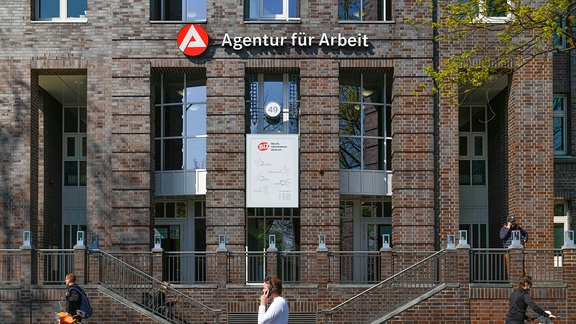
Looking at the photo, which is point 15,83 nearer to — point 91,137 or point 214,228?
point 91,137

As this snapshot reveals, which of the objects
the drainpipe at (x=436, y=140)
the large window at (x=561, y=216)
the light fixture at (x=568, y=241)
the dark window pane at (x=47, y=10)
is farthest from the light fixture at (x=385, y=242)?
the dark window pane at (x=47, y=10)

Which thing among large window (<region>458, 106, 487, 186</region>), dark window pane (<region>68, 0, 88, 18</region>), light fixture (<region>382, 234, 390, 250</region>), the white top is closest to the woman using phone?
the white top

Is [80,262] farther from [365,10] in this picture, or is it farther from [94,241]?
[365,10]

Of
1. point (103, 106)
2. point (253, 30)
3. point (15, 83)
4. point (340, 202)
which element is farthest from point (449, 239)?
point (15, 83)

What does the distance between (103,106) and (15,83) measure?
237 cm

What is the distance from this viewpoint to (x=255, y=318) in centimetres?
2445

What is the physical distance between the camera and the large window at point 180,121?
26938mm

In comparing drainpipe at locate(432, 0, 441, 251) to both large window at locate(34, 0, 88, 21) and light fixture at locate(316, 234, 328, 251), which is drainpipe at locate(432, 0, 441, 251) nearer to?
light fixture at locate(316, 234, 328, 251)

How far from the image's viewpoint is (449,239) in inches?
927

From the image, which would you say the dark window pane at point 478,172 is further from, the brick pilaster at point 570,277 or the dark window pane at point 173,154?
the dark window pane at point 173,154

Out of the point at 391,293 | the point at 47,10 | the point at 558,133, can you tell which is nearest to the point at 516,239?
the point at 391,293

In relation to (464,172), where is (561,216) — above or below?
below

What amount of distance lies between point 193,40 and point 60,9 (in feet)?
12.8

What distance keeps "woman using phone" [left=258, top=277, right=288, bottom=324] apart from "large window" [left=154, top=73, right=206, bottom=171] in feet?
47.3
